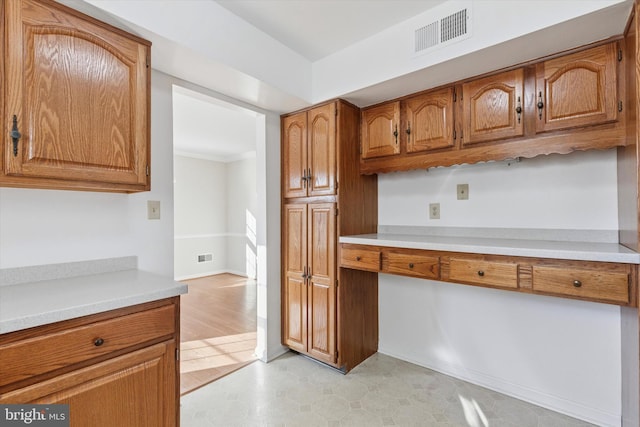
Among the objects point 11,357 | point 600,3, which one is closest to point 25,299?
point 11,357

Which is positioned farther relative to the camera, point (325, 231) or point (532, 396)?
point (325, 231)

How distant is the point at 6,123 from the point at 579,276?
8.37 feet

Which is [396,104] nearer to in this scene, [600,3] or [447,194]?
[447,194]

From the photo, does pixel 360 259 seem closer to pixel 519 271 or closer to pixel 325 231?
Result: pixel 325 231

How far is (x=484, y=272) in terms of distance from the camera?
1.70 meters

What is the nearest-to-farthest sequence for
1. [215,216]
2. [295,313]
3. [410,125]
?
[410,125], [295,313], [215,216]

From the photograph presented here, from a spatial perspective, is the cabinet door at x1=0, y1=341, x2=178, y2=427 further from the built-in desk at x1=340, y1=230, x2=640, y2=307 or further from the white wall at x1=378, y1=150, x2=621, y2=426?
the white wall at x1=378, y1=150, x2=621, y2=426

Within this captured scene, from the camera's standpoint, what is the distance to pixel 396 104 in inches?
90.8

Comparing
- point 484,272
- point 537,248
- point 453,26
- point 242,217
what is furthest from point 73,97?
point 242,217

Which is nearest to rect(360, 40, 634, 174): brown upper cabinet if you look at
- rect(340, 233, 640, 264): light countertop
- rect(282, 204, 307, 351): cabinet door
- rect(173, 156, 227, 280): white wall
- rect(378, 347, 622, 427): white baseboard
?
rect(340, 233, 640, 264): light countertop

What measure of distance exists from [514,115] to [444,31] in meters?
0.65

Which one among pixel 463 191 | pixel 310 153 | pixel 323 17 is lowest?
pixel 463 191

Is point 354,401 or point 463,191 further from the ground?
point 463,191

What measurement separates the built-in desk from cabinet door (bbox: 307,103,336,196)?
1.59ft
